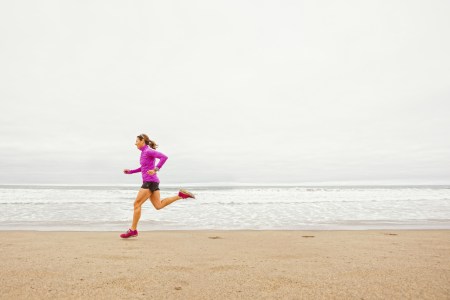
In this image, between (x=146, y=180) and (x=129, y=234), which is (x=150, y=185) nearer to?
(x=146, y=180)

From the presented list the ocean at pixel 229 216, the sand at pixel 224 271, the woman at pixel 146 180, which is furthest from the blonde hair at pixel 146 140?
the ocean at pixel 229 216

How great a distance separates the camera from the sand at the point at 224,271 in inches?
109

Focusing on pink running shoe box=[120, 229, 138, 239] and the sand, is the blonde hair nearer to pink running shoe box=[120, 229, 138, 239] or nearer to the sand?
pink running shoe box=[120, 229, 138, 239]

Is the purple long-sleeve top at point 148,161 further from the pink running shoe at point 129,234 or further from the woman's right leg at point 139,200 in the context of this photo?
the pink running shoe at point 129,234

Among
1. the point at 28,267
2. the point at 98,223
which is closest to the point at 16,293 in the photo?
the point at 28,267

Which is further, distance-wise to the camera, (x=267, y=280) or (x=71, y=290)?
(x=267, y=280)

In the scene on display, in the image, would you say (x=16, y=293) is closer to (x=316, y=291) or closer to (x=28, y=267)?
(x=28, y=267)

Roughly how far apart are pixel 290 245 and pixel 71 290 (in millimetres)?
3866

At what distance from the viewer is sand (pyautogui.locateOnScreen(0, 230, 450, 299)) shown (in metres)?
2.77

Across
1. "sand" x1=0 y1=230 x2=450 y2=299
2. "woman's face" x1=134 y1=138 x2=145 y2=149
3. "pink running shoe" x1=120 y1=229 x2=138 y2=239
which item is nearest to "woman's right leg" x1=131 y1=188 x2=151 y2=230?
"pink running shoe" x1=120 y1=229 x2=138 y2=239

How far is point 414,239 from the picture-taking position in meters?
6.30

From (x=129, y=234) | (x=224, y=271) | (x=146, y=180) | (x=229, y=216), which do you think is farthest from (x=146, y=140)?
(x=229, y=216)

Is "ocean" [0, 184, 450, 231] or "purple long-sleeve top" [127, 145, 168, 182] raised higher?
"purple long-sleeve top" [127, 145, 168, 182]

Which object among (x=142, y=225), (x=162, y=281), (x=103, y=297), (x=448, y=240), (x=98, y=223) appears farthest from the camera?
(x=98, y=223)
